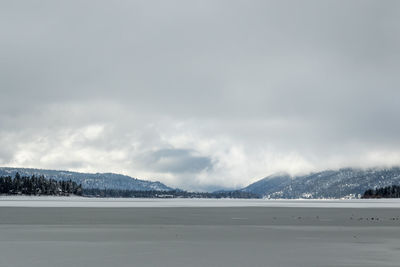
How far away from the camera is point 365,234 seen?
47281 millimetres

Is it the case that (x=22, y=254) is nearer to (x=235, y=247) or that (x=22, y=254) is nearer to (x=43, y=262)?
(x=43, y=262)

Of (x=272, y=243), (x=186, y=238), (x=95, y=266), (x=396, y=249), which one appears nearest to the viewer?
(x=95, y=266)

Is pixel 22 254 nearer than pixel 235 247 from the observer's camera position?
Yes

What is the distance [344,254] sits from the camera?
32.0 metres

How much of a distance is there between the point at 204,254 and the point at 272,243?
8.40m

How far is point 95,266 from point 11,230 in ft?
84.0

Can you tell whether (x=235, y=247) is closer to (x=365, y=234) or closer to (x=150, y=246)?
(x=150, y=246)

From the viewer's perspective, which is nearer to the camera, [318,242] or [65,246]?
[65,246]

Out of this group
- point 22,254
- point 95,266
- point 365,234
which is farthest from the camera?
point 365,234

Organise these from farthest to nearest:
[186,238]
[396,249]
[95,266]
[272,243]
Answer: [186,238], [272,243], [396,249], [95,266]

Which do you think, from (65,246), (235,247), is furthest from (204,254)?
(65,246)

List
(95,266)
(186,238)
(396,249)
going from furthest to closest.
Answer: (186,238) → (396,249) → (95,266)

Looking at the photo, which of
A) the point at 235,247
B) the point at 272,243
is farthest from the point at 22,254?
the point at 272,243

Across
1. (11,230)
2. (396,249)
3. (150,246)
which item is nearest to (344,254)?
(396,249)
